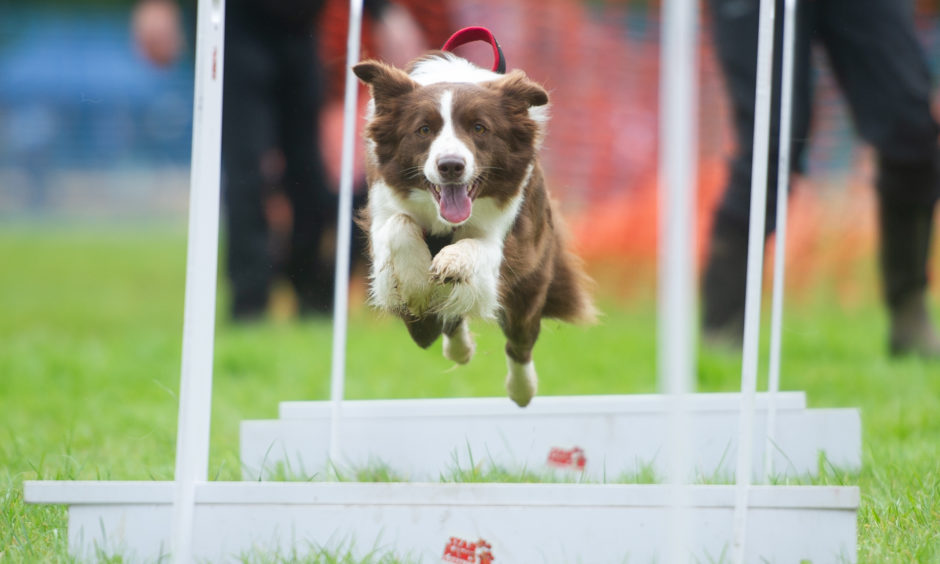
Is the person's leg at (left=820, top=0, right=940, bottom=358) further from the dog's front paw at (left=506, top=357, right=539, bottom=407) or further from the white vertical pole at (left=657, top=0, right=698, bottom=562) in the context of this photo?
the white vertical pole at (left=657, top=0, right=698, bottom=562)

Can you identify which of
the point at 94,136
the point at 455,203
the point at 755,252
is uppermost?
the point at 94,136

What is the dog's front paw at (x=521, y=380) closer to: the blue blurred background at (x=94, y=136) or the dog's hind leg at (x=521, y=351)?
the dog's hind leg at (x=521, y=351)

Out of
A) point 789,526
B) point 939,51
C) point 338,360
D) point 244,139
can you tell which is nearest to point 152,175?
point 939,51

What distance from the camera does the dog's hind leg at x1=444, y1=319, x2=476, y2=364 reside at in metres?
3.03

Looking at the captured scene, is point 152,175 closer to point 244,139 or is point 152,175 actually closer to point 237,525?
point 244,139

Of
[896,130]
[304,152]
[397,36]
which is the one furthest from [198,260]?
[896,130]

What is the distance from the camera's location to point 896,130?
4.32 meters

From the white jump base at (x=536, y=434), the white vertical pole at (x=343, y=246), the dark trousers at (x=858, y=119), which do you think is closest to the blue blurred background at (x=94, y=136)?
the dark trousers at (x=858, y=119)

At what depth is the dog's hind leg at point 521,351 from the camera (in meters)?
2.87

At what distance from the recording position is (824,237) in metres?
7.35

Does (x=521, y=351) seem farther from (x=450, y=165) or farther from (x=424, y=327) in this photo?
(x=450, y=165)

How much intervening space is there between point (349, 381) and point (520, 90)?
3.06 metres

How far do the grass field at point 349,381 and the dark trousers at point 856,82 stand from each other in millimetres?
918

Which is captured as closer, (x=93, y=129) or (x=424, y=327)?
(x=424, y=327)
